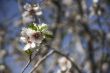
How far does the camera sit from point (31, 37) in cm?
353

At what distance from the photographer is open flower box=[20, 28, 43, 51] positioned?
3414 millimetres

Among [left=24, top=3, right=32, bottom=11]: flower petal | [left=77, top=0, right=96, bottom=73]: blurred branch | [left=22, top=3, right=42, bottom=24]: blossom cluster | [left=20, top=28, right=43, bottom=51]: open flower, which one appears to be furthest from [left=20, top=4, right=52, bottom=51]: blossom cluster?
[left=77, top=0, right=96, bottom=73]: blurred branch

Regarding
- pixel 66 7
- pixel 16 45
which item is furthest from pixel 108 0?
pixel 16 45

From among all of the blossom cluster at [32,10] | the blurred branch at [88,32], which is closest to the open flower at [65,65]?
the blossom cluster at [32,10]

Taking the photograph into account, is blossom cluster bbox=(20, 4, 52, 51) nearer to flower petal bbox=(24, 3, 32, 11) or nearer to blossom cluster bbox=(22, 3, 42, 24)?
blossom cluster bbox=(22, 3, 42, 24)

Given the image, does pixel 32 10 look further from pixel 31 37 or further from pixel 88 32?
pixel 88 32

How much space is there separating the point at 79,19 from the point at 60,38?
1.21 m

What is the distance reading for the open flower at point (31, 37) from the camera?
3.41 metres

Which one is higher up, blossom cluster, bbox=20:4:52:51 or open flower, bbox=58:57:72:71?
blossom cluster, bbox=20:4:52:51

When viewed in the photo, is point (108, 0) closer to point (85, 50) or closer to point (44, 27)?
point (85, 50)

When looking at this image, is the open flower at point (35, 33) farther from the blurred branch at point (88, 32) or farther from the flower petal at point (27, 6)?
the blurred branch at point (88, 32)

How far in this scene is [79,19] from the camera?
830cm

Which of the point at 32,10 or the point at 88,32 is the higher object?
the point at 32,10

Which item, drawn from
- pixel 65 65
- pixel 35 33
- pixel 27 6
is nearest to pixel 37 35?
pixel 35 33
